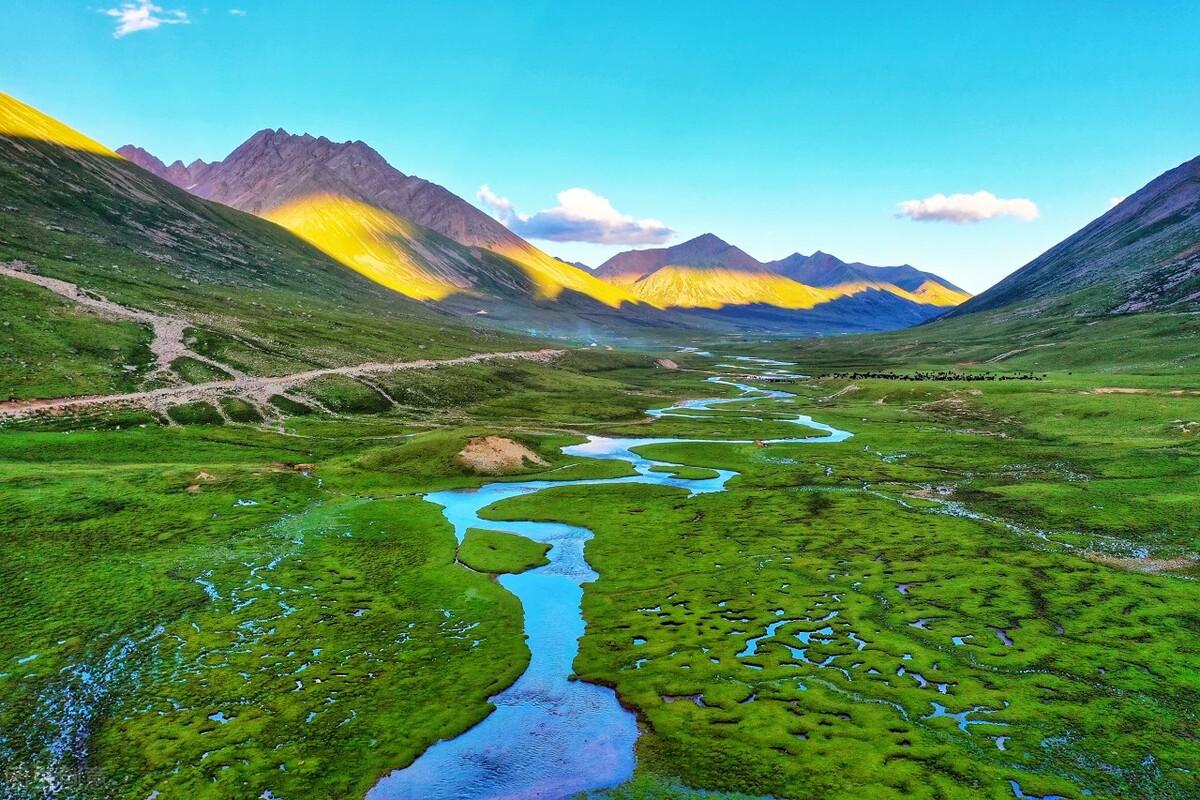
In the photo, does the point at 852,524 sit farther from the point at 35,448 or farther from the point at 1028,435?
the point at 35,448

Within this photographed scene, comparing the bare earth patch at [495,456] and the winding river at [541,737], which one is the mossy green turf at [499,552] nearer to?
the winding river at [541,737]

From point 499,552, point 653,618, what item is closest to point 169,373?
point 499,552

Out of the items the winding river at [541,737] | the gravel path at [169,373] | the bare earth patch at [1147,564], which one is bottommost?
the winding river at [541,737]

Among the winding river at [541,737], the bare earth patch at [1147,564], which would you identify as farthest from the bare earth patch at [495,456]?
the bare earth patch at [1147,564]

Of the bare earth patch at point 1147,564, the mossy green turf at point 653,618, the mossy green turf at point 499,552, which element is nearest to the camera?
the mossy green turf at point 653,618

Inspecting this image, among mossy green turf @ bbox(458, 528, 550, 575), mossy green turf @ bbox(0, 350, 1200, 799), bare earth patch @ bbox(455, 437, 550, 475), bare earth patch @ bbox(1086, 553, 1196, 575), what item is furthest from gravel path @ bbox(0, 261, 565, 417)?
bare earth patch @ bbox(1086, 553, 1196, 575)

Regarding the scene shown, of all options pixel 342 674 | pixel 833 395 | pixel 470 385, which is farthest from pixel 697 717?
pixel 833 395
